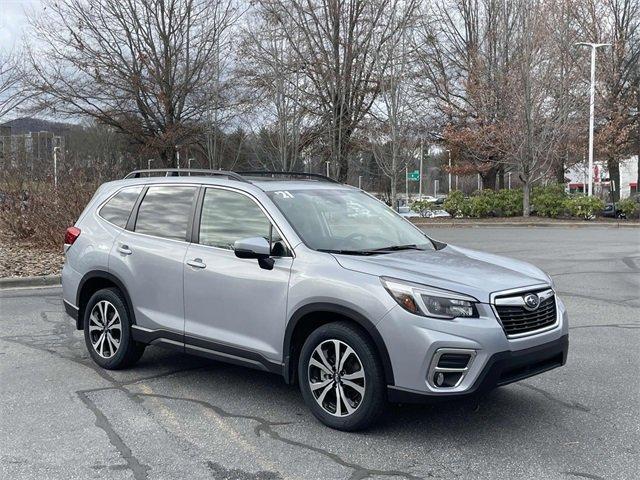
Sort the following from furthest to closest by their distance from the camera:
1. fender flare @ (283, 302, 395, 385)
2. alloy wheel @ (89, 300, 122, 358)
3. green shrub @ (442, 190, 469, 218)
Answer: green shrub @ (442, 190, 469, 218), alloy wheel @ (89, 300, 122, 358), fender flare @ (283, 302, 395, 385)

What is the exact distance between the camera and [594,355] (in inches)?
251

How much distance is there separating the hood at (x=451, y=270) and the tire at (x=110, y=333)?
228 cm

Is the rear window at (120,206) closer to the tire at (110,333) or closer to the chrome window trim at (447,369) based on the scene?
the tire at (110,333)

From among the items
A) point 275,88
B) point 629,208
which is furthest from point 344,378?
point 629,208

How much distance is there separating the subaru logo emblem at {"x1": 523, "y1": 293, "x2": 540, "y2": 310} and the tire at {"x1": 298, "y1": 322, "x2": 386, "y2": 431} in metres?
1.03

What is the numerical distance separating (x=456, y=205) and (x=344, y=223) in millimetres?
25381

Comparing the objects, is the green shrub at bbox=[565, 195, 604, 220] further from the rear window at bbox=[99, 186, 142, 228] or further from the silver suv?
the rear window at bbox=[99, 186, 142, 228]

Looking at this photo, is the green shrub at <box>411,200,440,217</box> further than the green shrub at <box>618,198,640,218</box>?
Yes

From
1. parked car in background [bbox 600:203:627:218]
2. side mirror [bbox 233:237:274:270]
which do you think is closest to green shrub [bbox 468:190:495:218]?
parked car in background [bbox 600:203:627:218]

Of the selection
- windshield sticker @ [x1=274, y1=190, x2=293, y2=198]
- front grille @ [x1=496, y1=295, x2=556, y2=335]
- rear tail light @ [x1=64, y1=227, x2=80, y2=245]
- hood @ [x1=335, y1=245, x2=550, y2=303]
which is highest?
windshield sticker @ [x1=274, y1=190, x2=293, y2=198]

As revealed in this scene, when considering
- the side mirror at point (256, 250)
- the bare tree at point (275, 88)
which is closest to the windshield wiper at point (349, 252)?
the side mirror at point (256, 250)

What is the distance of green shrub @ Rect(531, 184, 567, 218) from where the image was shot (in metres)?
28.4

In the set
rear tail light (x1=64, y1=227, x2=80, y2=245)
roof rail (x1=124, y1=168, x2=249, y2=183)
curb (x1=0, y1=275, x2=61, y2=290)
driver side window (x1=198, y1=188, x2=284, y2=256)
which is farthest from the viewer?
curb (x1=0, y1=275, x2=61, y2=290)

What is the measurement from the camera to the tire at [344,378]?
4184 millimetres
